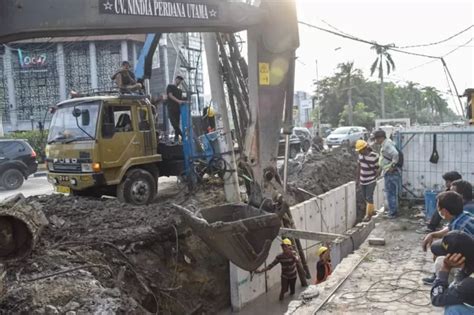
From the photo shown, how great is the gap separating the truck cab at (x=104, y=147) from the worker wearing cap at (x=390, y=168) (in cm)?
469

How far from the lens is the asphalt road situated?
16.1 m

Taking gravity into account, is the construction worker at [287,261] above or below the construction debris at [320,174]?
below

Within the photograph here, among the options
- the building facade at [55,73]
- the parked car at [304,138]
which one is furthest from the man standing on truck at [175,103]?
the building facade at [55,73]

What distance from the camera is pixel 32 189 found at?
1741cm

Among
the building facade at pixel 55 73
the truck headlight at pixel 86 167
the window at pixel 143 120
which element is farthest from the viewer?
the building facade at pixel 55 73

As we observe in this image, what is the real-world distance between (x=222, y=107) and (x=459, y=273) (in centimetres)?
533

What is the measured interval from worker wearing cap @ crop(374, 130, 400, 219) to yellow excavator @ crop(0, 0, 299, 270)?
3150mm

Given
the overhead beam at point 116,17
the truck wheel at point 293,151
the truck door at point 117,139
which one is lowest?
the truck wheel at point 293,151

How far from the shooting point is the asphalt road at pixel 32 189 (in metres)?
16.1

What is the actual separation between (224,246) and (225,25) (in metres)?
2.59

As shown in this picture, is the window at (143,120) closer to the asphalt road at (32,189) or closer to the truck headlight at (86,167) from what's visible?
the truck headlight at (86,167)

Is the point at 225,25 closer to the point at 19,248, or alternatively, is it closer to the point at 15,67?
the point at 19,248

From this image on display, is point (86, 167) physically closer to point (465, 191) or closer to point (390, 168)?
point (390, 168)

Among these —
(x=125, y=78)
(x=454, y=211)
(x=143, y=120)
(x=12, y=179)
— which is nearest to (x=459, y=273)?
(x=454, y=211)
